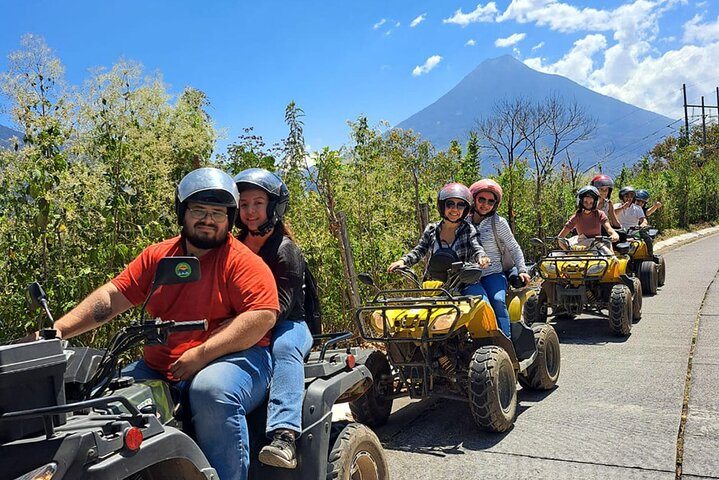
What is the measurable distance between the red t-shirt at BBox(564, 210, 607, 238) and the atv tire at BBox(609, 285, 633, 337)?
165 centimetres

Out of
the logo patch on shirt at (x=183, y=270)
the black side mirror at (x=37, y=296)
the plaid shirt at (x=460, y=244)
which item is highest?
the logo patch on shirt at (x=183, y=270)

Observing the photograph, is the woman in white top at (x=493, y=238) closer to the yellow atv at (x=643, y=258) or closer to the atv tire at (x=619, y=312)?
the atv tire at (x=619, y=312)

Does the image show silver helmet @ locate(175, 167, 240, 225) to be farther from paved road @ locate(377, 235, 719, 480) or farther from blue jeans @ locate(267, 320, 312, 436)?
paved road @ locate(377, 235, 719, 480)

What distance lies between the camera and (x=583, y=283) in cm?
898

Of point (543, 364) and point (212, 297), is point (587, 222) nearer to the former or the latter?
point (543, 364)

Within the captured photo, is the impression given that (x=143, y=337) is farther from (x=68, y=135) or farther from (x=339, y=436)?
(x=68, y=135)

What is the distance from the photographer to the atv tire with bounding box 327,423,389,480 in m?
3.23

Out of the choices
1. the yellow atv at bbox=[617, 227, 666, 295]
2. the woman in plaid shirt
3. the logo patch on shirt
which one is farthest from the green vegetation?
the yellow atv at bbox=[617, 227, 666, 295]

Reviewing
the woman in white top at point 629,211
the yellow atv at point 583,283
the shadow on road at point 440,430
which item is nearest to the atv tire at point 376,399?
the shadow on road at point 440,430

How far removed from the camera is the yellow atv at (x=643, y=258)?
11844mm

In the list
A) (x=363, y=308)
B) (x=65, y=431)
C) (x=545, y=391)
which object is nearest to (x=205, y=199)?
(x=65, y=431)

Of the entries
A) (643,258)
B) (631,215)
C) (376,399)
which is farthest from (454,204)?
(631,215)

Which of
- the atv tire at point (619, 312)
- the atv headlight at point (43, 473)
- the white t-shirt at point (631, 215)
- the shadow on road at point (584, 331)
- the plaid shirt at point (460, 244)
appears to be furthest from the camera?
the white t-shirt at point (631, 215)

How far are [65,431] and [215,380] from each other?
0.72 m
